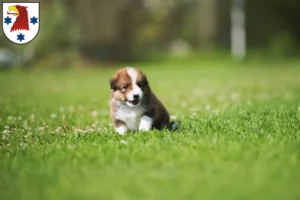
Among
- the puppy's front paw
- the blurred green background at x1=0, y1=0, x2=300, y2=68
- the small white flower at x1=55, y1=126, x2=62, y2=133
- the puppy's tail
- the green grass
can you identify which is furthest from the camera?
the blurred green background at x1=0, y1=0, x2=300, y2=68

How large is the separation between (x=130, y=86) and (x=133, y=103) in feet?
0.75

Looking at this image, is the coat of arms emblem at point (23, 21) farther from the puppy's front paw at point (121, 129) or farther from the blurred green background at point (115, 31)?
the blurred green background at point (115, 31)

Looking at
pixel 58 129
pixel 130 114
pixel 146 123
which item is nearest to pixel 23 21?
pixel 58 129

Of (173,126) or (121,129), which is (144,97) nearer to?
(121,129)

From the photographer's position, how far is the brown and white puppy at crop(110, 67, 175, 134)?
22.0 feet

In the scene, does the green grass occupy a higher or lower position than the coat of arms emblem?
lower

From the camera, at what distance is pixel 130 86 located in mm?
6703

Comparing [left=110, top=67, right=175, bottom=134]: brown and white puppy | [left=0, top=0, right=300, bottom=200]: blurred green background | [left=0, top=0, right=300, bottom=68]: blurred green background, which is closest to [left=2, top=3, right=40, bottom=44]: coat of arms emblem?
[left=0, top=0, right=300, bottom=200]: blurred green background

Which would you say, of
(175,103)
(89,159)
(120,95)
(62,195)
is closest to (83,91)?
(175,103)

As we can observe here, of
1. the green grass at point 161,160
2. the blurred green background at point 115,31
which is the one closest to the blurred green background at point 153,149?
the green grass at point 161,160

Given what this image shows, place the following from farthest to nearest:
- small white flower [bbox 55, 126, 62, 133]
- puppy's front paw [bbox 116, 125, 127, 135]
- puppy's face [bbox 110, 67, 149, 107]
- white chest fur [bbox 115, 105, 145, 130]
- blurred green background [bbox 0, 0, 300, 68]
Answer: blurred green background [bbox 0, 0, 300, 68], small white flower [bbox 55, 126, 62, 133], puppy's front paw [bbox 116, 125, 127, 135], white chest fur [bbox 115, 105, 145, 130], puppy's face [bbox 110, 67, 149, 107]

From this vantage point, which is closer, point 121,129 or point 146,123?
point 146,123

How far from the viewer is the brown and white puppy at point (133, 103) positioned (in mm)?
6699

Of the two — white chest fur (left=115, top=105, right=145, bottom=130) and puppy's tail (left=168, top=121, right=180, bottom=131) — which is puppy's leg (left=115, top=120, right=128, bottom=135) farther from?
puppy's tail (left=168, top=121, right=180, bottom=131)
